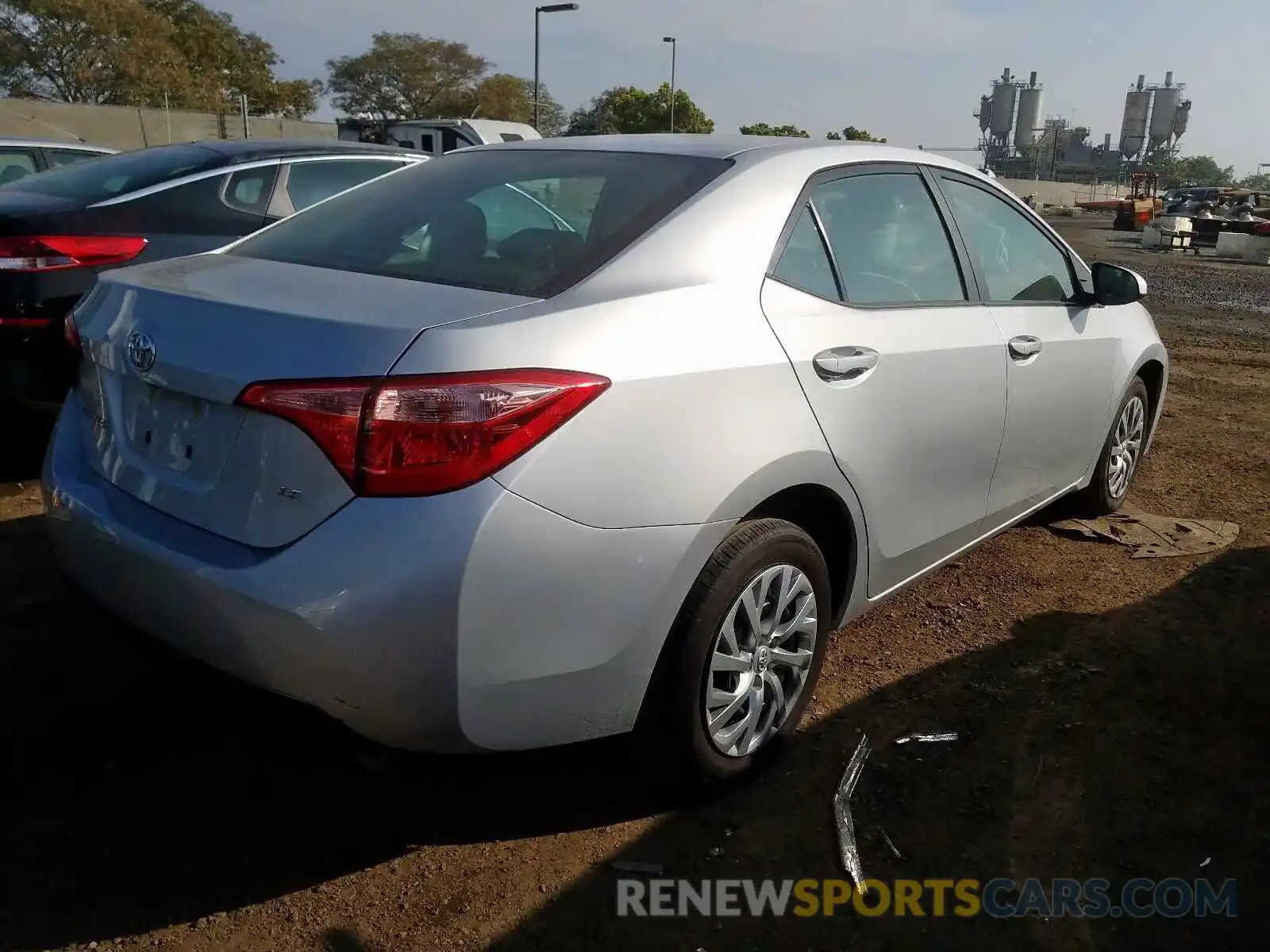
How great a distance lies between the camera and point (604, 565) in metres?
2.10

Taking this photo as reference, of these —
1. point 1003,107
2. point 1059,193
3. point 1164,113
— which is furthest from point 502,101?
point 1164,113

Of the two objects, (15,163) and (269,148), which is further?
(15,163)

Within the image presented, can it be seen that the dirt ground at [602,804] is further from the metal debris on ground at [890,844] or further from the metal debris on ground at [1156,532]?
the metal debris on ground at [1156,532]

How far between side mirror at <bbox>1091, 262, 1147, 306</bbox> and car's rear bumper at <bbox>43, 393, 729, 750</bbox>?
251 centimetres

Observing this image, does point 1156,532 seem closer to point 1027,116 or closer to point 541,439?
point 541,439

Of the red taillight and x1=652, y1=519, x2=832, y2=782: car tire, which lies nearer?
x1=652, y1=519, x2=832, y2=782: car tire

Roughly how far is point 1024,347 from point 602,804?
6.65 feet

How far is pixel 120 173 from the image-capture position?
17.1 feet

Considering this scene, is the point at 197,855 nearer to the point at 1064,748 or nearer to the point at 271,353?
the point at 271,353

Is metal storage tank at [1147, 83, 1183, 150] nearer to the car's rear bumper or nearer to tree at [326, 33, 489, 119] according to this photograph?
tree at [326, 33, 489, 119]

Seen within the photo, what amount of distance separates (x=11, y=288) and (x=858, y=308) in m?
3.63

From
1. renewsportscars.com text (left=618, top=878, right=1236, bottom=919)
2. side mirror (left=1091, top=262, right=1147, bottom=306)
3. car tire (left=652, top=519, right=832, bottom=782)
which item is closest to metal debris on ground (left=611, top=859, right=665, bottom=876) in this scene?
renewsportscars.com text (left=618, top=878, right=1236, bottom=919)

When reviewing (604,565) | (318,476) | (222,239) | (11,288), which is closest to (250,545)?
(318,476)

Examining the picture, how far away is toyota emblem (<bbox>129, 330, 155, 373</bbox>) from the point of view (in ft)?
7.42
